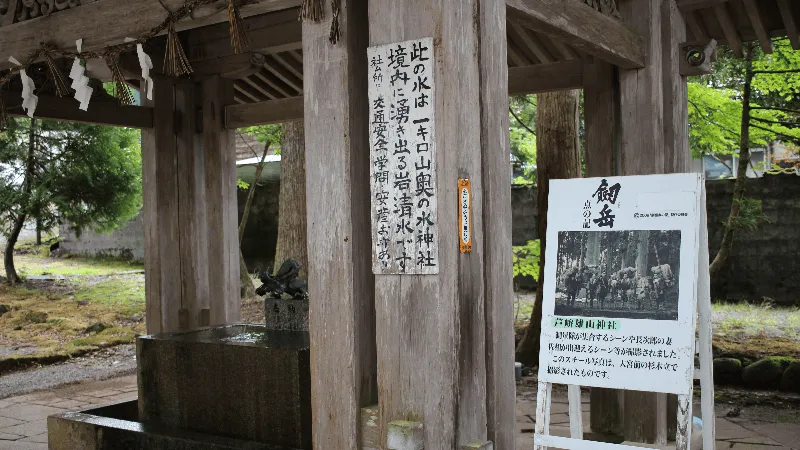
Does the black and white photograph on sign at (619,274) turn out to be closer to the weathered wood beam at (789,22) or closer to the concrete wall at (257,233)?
the weathered wood beam at (789,22)

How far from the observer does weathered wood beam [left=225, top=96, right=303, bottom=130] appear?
287 inches

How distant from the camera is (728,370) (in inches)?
305

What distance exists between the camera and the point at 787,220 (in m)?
10.3

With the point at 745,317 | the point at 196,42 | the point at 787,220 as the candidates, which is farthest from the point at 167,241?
the point at 787,220

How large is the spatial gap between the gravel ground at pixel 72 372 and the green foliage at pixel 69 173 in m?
2.98

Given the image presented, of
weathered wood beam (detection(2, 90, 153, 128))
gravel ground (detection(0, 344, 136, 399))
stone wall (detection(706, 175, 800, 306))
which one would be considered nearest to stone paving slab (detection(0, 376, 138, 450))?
gravel ground (detection(0, 344, 136, 399))

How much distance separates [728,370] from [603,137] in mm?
3431

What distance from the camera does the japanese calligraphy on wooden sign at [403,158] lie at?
10.5ft

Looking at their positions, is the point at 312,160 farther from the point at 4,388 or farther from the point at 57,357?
the point at 57,357

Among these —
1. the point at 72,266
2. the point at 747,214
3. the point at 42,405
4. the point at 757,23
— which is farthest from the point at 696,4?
the point at 72,266

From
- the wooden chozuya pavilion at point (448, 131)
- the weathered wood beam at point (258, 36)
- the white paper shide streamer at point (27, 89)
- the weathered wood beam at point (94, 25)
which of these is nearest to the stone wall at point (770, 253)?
the wooden chozuya pavilion at point (448, 131)

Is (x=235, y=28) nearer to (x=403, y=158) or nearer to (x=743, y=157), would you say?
(x=403, y=158)

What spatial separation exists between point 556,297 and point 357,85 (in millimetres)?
1446

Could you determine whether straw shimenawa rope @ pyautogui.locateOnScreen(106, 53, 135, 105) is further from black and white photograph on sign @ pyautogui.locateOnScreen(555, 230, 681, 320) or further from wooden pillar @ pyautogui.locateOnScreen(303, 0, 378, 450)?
black and white photograph on sign @ pyautogui.locateOnScreen(555, 230, 681, 320)
